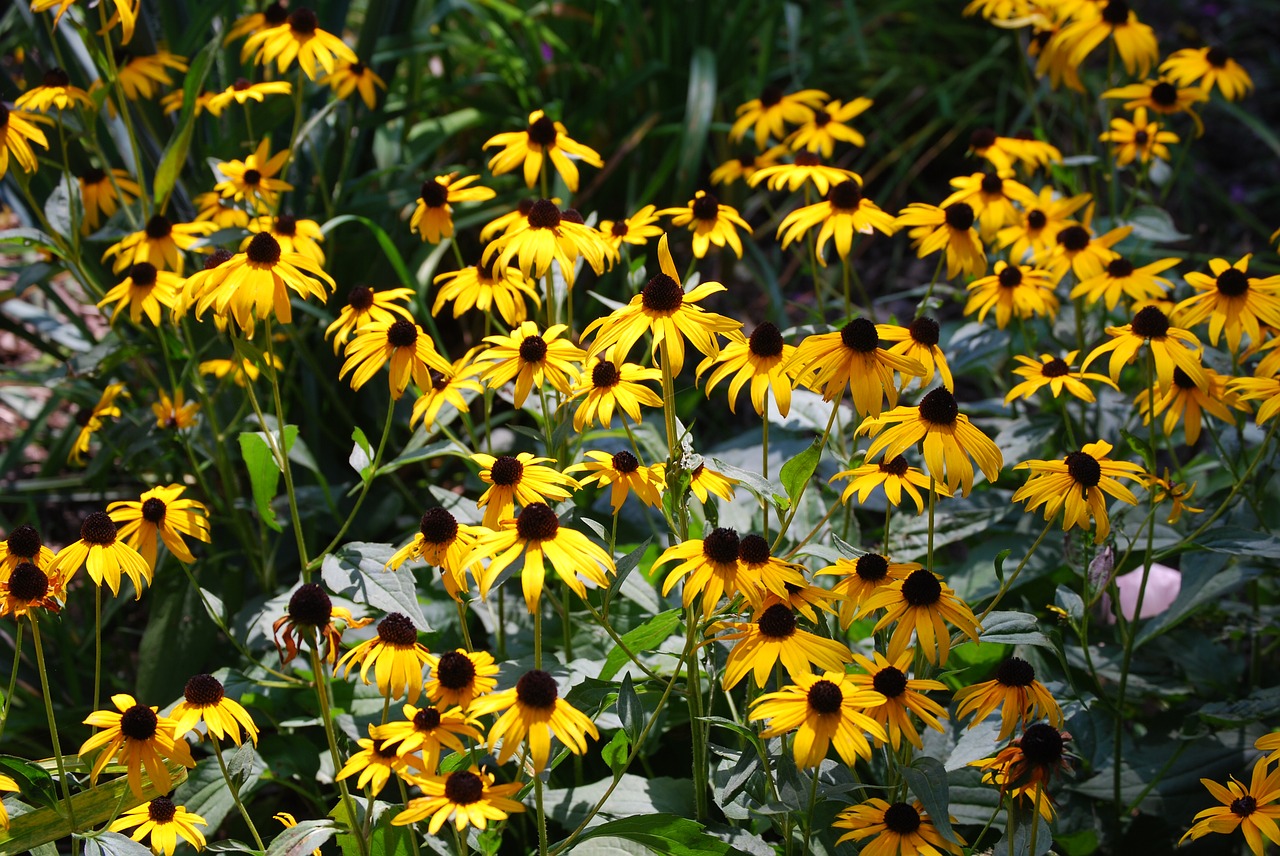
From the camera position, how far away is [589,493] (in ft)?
8.24

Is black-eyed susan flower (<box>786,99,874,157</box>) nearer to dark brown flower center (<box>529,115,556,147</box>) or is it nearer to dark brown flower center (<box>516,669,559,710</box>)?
dark brown flower center (<box>529,115,556,147</box>)

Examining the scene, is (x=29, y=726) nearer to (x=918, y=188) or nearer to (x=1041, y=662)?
(x=1041, y=662)

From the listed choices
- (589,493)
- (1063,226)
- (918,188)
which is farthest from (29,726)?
(918,188)

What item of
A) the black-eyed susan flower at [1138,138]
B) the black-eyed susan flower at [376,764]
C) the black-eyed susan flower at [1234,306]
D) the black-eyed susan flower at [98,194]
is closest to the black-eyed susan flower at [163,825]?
the black-eyed susan flower at [376,764]

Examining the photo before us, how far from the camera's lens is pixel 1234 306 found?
193cm

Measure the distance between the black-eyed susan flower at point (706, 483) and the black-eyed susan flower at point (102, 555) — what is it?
0.75 metres

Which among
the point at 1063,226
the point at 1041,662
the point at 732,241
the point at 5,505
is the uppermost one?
the point at 732,241

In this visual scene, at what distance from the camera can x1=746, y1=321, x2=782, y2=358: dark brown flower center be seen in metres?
1.58

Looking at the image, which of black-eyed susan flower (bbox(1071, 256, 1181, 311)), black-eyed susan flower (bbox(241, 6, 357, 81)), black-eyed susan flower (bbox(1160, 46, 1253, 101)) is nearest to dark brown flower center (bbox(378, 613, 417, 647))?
black-eyed susan flower (bbox(241, 6, 357, 81))

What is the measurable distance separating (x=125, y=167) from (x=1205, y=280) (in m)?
2.39

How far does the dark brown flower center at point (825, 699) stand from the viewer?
4.43 feet

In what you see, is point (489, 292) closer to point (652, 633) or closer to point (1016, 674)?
point (652, 633)

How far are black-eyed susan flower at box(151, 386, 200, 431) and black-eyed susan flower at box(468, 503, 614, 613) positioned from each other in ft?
3.59

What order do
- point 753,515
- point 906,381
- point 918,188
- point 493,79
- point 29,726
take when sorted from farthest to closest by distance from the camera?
point 918,188 < point 493,79 < point 753,515 < point 29,726 < point 906,381
